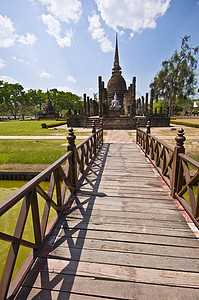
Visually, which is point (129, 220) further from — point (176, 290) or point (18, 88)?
point (18, 88)

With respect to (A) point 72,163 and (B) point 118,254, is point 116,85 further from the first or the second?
(B) point 118,254

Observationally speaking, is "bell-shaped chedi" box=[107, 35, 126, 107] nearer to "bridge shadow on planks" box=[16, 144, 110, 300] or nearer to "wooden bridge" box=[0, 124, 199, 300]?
"wooden bridge" box=[0, 124, 199, 300]

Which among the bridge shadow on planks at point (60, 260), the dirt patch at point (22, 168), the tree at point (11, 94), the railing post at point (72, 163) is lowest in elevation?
the dirt patch at point (22, 168)

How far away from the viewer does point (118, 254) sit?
2.13 metres

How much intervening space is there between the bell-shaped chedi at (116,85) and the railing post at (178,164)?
37071mm

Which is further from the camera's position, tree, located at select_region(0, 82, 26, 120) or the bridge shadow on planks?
tree, located at select_region(0, 82, 26, 120)

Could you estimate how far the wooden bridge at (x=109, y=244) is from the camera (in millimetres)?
1685

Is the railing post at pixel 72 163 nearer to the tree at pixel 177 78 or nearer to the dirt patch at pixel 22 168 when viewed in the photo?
the dirt patch at pixel 22 168

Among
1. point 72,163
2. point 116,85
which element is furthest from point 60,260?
point 116,85

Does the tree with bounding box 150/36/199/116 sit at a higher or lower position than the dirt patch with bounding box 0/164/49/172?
higher

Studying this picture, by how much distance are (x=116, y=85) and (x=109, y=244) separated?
40990mm

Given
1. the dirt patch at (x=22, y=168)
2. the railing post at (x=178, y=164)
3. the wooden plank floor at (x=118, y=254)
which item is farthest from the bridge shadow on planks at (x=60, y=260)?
the dirt patch at (x=22, y=168)

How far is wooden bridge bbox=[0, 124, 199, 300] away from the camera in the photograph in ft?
5.53

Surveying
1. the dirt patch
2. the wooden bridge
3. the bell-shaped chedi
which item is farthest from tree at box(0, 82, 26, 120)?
the wooden bridge
